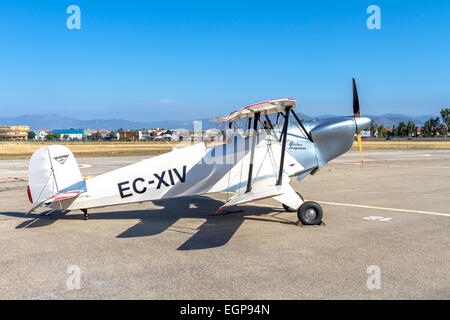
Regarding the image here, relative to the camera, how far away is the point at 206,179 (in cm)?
895

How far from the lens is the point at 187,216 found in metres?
9.80

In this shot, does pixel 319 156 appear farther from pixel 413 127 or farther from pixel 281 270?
pixel 413 127

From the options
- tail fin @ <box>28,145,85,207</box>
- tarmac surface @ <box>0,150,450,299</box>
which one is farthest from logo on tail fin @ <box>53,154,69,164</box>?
tarmac surface @ <box>0,150,450,299</box>

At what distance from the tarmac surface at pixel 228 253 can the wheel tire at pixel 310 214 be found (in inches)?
8.5

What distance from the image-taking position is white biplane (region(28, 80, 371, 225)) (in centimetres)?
853

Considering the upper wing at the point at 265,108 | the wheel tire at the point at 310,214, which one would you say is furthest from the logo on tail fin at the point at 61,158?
the wheel tire at the point at 310,214

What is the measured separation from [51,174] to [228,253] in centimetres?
471

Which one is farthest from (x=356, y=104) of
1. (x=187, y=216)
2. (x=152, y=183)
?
(x=152, y=183)

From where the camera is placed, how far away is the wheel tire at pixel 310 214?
8.37m

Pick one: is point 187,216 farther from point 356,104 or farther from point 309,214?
point 356,104

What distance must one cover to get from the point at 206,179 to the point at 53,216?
4017 mm

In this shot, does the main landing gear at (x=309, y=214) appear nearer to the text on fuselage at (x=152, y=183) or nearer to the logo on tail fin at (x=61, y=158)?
the text on fuselage at (x=152, y=183)

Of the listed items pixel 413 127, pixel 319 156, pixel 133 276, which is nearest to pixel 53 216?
pixel 133 276

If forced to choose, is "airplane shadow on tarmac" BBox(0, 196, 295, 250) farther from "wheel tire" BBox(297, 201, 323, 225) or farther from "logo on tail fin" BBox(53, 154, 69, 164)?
"logo on tail fin" BBox(53, 154, 69, 164)
